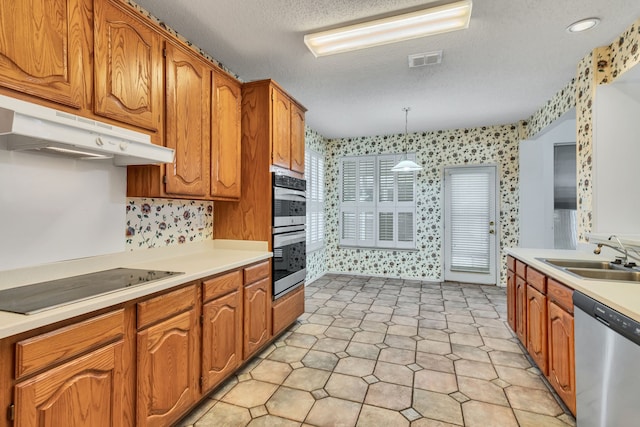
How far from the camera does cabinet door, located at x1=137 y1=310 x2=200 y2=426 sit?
1.52 m

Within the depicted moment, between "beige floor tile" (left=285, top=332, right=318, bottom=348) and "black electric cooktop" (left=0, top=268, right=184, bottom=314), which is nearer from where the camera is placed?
"black electric cooktop" (left=0, top=268, right=184, bottom=314)

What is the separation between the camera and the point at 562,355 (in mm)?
1876

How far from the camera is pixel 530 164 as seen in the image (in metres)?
4.73

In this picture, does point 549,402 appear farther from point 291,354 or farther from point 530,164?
point 530,164

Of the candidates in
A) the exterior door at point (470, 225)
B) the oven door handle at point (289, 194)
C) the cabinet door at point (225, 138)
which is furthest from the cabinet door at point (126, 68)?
the exterior door at point (470, 225)

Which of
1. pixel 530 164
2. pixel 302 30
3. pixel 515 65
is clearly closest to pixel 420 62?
pixel 515 65

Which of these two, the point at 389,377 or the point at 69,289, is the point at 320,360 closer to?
the point at 389,377

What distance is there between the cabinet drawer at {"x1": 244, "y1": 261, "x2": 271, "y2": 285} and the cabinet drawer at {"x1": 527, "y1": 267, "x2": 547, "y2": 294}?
2043mm

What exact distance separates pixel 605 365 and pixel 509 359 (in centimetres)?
137

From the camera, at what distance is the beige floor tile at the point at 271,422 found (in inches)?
70.9

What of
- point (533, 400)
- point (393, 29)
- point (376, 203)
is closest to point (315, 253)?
point (376, 203)

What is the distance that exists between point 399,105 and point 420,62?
1209 millimetres

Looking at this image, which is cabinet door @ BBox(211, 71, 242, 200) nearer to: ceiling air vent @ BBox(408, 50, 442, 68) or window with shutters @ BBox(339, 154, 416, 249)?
ceiling air vent @ BBox(408, 50, 442, 68)

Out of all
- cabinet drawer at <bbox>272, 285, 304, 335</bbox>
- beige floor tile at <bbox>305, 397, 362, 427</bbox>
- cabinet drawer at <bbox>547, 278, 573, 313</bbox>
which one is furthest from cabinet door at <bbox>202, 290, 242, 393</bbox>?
cabinet drawer at <bbox>547, 278, 573, 313</bbox>
